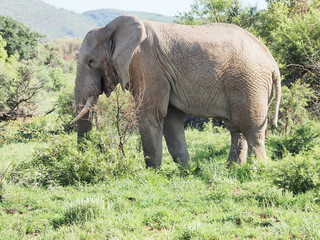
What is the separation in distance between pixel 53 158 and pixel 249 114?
10.8 feet

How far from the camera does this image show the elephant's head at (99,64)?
7656 mm

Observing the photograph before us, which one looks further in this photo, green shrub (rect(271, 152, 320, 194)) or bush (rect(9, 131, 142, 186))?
bush (rect(9, 131, 142, 186))

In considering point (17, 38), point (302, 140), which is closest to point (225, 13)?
point (302, 140)

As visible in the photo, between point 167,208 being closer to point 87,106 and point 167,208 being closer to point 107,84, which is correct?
point 87,106

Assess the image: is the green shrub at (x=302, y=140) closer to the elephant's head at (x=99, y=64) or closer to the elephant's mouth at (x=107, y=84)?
the elephant's mouth at (x=107, y=84)

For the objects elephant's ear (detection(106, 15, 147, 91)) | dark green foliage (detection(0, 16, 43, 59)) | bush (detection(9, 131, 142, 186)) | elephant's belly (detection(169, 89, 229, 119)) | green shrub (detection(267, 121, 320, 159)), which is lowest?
dark green foliage (detection(0, 16, 43, 59))

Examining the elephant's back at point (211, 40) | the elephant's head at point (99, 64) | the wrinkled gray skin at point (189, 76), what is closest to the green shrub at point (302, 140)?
the wrinkled gray skin at point (189, 76)

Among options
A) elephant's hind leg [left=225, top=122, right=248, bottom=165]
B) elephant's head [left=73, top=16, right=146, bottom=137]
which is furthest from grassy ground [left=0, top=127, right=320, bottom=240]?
elephant's head [left=73, top=16, right=146, bottom=137]

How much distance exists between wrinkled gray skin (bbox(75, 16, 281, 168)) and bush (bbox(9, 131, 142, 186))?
550 millimetres

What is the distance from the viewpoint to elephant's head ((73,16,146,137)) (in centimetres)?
766

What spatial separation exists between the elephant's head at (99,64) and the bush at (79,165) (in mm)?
527

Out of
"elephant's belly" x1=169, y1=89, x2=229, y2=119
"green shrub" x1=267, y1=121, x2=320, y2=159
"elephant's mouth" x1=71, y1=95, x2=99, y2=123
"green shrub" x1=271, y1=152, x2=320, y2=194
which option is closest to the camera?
"green shrub" x1=271, y1=152, x2=320, y2=194

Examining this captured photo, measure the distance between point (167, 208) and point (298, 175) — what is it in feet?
5.78

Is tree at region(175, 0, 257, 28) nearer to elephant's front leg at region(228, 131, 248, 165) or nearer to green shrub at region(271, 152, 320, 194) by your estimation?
elephant's front leg at region(228, 131, 248, 165)
